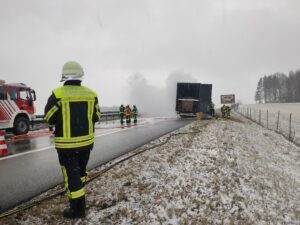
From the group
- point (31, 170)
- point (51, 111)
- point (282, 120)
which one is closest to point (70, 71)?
point (51, 111)

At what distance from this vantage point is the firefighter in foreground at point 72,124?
3.49 metres

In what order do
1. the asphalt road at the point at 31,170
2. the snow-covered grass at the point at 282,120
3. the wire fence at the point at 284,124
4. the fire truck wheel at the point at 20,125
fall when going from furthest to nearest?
the snow-covered grass at the point at 282,120 → the wire fence at the point at 284,124 → the fire truck wheel at the point at 20,125 → the asphalt road at the point at 31,170

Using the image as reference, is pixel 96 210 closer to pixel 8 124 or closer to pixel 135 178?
pixel 135 178

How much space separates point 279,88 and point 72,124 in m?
146

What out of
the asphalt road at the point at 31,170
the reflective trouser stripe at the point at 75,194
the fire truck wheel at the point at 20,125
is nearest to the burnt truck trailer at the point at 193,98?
the fire truck wheel at the point at 20,125

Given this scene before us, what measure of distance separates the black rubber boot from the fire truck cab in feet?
33.9

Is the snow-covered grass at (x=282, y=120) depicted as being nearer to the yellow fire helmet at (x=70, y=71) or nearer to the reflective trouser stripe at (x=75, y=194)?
the reflective trouser stripe at (x=75, y=194)

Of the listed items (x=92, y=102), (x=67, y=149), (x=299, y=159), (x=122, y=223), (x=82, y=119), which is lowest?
(x=299, y=159)

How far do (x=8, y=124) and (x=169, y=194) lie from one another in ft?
34.9

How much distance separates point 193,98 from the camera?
26672mm

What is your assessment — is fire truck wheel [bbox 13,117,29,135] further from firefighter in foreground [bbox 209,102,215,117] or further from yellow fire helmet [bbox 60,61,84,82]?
firefighter in foreground [bbox 209,102,215,117]

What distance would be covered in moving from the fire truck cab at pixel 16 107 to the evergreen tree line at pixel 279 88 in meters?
117

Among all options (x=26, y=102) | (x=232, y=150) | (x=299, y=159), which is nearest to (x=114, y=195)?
(x=232, y=150)

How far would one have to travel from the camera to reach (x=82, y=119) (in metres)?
3.64
